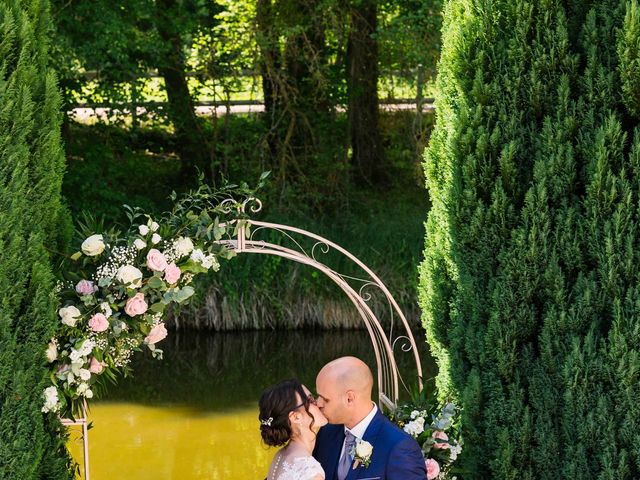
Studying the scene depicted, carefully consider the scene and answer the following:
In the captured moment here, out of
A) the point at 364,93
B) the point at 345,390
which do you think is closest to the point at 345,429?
the point at 345,390

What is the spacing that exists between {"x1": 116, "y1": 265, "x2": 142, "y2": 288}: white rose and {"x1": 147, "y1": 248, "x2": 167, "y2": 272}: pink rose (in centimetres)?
7

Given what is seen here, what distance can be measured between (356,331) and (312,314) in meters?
0.55

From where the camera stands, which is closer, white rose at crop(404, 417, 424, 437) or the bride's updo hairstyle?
the bride's updo hairstyle

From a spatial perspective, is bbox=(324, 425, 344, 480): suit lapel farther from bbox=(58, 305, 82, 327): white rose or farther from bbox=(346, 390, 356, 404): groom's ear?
bbox=(58, 305, 82, 327): white rose

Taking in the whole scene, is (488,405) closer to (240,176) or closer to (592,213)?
(592,213)

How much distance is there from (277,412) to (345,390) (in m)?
0.29

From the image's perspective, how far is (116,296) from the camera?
16.0 ft

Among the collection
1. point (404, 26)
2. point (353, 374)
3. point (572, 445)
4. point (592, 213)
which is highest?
point (404, 26)

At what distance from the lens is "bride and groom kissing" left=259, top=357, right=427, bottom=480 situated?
418 centimetres

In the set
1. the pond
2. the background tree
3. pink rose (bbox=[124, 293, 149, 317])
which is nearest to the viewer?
pink rose (bbox=[124, 293, 149, 317])

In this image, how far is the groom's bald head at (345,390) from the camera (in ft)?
13.9

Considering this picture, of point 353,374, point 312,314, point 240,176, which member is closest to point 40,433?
point 353,374

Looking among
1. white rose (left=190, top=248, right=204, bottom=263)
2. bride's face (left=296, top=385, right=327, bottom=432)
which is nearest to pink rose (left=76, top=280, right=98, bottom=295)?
white rose (left=190, top=248, right=204, bottom=263)

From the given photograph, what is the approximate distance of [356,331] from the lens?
12.3 meters
